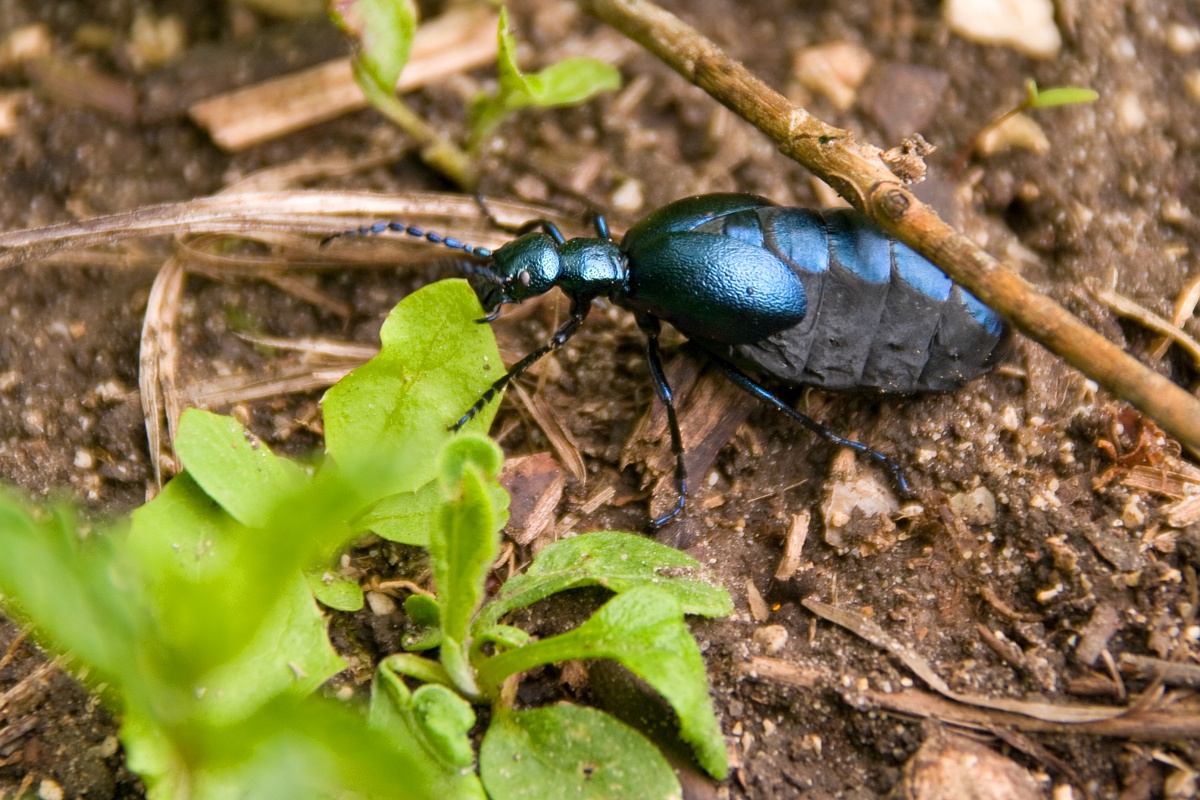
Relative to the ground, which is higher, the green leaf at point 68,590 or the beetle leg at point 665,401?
the green leaf at point 68,590

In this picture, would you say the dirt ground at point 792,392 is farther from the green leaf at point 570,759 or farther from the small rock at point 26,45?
the green leaf at point 570,759

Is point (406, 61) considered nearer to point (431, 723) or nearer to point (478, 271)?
point (478, 271)

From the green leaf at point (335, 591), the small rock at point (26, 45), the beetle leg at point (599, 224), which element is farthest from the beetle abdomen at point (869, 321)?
the small rock at point (26, 45)

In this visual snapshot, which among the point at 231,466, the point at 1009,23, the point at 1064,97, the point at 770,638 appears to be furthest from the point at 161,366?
the point at 1009,23

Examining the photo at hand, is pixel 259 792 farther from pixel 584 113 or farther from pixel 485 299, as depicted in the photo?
pixel 584 113

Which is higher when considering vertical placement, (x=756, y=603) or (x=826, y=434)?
(x=826, y=434)
